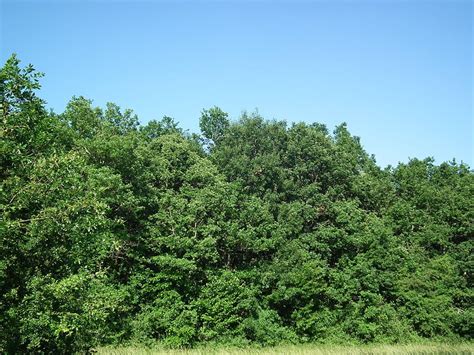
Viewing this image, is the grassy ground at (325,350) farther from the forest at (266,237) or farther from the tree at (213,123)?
the tree at (213,123)

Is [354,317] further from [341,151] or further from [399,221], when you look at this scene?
[341,151]

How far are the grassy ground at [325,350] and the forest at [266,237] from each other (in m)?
1.51

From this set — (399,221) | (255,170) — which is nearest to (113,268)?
(255,170)

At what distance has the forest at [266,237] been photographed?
24859 mm

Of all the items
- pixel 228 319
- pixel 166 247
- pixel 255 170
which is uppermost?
pixel 255 170

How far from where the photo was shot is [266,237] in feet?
99.8

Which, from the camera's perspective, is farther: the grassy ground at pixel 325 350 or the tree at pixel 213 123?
the tree at pixel 213 123

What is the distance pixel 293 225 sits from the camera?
31.4m

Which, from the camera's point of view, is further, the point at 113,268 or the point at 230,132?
the point at 230,132

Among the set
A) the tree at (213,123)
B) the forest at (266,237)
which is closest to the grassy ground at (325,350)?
the forest at (266,237)

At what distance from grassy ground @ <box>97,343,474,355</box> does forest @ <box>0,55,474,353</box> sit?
4.96ft

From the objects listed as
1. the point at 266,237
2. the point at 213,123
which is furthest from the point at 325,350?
the point at 213,123

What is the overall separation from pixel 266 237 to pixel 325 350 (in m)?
8.69

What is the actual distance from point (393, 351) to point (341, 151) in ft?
54.1
